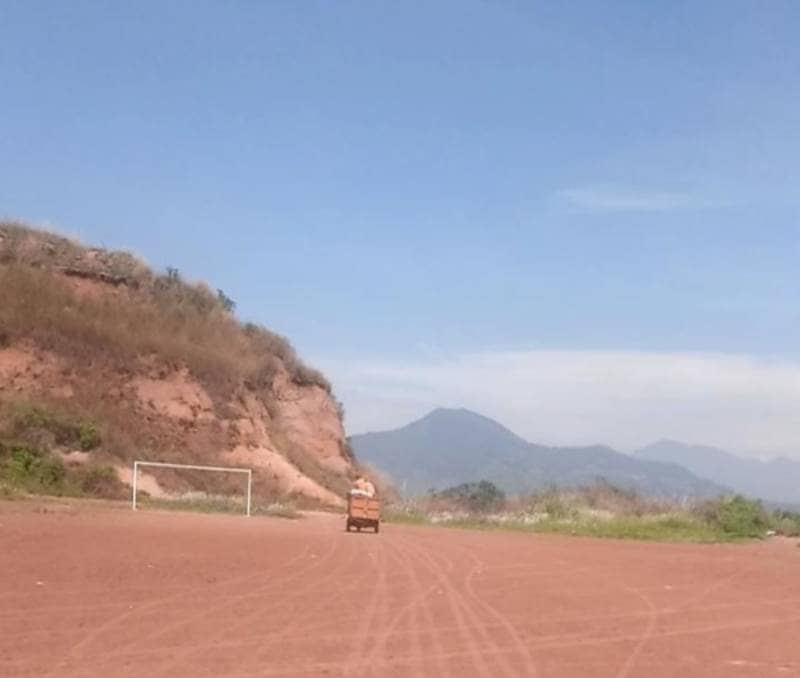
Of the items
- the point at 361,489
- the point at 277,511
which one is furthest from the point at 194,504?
the point at 361,489

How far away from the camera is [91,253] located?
58062mm

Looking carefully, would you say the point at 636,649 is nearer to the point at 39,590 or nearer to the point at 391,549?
the point at 39,590

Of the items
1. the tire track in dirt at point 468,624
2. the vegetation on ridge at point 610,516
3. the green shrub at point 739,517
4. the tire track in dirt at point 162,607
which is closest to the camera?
the tire track in dirt at point 162,607

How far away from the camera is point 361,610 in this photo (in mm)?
16031

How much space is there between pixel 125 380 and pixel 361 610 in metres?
37.6

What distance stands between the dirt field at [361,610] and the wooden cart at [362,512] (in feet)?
24.3

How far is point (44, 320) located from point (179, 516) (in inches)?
663

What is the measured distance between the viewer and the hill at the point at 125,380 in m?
46.4

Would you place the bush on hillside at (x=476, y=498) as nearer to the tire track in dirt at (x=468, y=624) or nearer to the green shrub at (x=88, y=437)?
the green shrub at (x=88, y=437)

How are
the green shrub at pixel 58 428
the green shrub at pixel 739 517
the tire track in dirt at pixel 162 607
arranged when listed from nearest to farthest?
the tire track in dirt at pixel 162 607, the green shrub at pixel 58 428, the green shrub at pixel 739 517

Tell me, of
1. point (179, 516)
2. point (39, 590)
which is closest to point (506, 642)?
point (39, 590)

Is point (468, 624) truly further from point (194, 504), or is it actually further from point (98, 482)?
point (98, 482)

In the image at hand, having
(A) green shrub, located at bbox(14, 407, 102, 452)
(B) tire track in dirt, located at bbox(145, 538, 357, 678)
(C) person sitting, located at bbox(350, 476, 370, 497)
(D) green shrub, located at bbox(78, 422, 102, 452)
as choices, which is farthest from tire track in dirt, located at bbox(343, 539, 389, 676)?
(D) green shrub, located at bbox(78, 422, 102, 452)

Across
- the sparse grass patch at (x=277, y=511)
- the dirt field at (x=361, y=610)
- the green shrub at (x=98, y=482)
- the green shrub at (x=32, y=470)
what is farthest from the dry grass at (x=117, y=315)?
the dirt field at (x=361, y=610)
